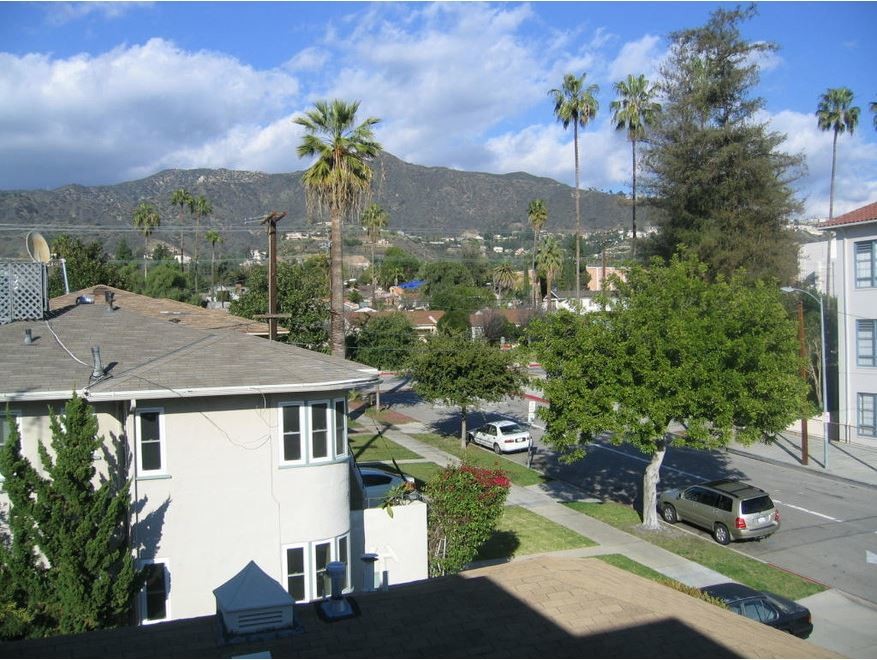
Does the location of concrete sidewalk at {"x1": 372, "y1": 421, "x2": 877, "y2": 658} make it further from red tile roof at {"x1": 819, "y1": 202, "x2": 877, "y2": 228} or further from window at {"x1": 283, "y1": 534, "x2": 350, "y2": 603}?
red tile roof at {"x1": 819, "y1": 202, "x2": 877, "y2": 228}

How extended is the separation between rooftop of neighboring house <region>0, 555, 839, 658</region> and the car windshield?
11525 millimetres

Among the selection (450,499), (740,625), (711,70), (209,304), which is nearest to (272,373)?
(450,499)

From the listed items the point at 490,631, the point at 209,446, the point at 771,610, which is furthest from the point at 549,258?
the point at 490,631

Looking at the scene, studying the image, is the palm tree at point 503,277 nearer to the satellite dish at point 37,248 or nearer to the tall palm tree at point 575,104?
the tall palm tree at point 575,104

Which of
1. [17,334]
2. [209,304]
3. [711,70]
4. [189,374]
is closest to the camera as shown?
[189,374]

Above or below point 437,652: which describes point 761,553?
below

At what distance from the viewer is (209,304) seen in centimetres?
8862

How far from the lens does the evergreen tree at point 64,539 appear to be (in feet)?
33.5

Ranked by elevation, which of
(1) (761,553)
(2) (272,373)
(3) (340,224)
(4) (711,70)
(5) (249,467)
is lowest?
(1) (761,553)

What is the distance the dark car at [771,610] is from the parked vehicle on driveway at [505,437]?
58.8ft

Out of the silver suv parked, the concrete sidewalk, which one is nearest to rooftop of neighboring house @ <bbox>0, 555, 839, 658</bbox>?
the concrete sidewalk

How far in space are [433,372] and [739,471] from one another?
507 inches

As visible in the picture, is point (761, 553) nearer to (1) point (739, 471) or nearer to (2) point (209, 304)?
(1) point (739, 471)

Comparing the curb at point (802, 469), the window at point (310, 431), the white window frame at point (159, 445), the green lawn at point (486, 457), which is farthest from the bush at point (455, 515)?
the curb at point (802, 469)
